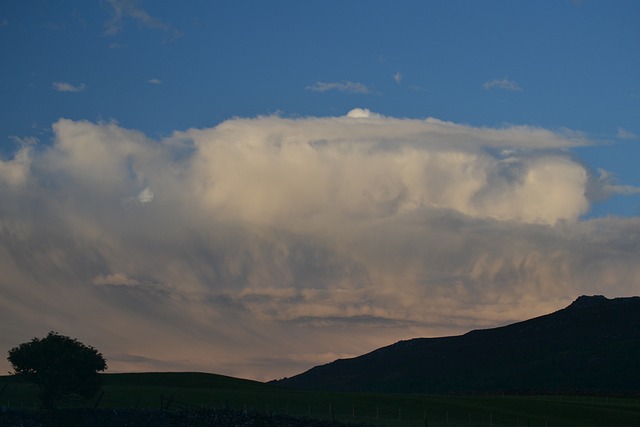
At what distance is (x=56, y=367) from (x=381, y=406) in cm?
4305

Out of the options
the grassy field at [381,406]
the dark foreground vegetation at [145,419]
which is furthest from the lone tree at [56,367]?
the dark foreground vegetation at [145,419]

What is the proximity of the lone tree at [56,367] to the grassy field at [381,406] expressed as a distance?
5.35m

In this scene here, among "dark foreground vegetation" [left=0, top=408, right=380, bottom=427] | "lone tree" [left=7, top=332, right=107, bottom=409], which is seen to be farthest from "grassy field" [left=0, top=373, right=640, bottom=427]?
"dark foreground vegetation" [left=0, top=408, right=380, bottom=427]

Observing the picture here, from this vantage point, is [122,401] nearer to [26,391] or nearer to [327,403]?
[26,391]

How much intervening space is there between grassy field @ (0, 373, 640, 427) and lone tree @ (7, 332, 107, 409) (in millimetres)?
5351

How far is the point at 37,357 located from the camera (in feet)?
335

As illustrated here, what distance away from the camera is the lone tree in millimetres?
101125

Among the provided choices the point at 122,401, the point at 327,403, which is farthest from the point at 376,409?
the point at 122,401

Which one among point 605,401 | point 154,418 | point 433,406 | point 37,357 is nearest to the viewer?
point 154,418

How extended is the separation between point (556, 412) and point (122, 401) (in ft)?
191

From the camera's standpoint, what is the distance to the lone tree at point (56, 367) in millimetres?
101125

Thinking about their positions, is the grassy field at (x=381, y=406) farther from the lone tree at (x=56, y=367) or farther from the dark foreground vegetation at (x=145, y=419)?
the dark foreground vegetation at (x=145, y=419)

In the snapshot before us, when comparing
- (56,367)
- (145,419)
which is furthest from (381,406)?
(145,419)

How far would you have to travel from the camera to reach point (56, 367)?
10119cm
